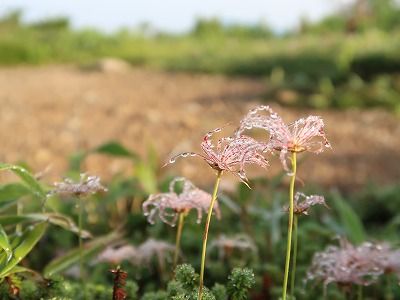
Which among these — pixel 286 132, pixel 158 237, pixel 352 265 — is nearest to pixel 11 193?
pixel 352 265

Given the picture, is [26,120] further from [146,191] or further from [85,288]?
[85,288]

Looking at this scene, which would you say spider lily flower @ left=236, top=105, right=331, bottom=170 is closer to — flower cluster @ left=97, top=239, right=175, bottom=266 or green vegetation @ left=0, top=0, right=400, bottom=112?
flower cluster @ left=97, top=239, right=175, bottom=266

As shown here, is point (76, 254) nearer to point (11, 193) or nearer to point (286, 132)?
point (11, 193)

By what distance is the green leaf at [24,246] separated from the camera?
1.08m

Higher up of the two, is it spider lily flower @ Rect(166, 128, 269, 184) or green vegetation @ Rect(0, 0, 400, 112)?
green vegetation @ Rect(0, 0, 400, 112)

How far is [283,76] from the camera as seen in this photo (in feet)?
30.6

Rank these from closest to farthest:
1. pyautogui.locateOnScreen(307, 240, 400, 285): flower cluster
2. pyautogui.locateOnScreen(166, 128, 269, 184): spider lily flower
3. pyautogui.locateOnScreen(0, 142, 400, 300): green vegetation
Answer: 1. pyautogui.locateOnScreen(166, 128, 269, 184): spider lily flower
2. pyautogui.locateOnScreen(0, 142, 400, 300): green vegetation
3. pyautogui.locateOnScreen(307, 240, 400, 285): flower cluster

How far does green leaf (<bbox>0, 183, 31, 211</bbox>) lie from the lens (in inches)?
61.0

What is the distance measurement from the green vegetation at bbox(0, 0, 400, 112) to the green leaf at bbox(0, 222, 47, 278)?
19.8 ft

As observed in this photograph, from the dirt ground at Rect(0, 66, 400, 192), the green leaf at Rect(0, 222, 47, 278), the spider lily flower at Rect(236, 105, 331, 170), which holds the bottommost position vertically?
the green leaf at Rect(0, 222, 47, 278)

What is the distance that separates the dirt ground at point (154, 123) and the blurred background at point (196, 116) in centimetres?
1

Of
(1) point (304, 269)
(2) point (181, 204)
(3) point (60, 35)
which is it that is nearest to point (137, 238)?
(1) point (304, 269)

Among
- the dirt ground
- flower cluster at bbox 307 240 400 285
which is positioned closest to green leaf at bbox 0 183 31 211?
flower cluster at bbox 307 240 400 285

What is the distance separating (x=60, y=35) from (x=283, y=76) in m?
6.25
